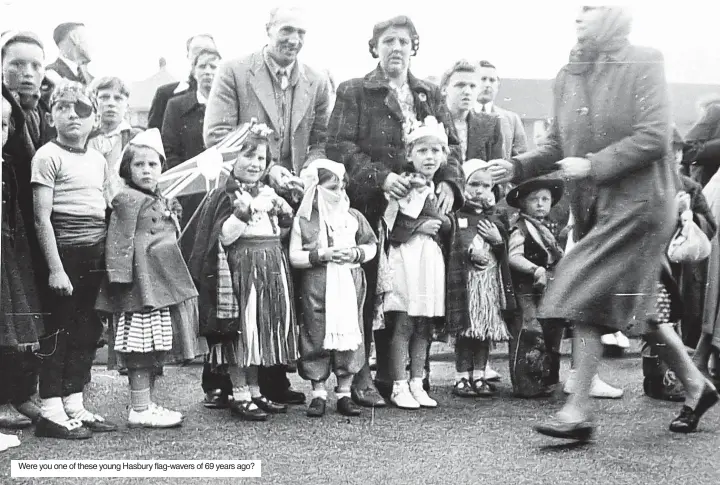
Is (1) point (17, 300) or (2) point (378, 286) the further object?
(2) point (378, 286)

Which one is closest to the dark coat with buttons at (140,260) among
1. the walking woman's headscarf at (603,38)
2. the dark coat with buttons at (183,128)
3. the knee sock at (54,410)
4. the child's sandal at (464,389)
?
the dark coat with buttons at (183,128)

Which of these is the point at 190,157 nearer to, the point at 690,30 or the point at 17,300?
the point at 17,300

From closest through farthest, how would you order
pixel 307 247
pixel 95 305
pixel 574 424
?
pixel 574 424 → pixel 95 305 → pixel 307 247

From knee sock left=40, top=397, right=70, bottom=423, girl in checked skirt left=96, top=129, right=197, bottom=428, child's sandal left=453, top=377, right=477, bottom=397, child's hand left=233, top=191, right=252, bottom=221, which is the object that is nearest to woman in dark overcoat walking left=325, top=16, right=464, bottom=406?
child's sandal left=453, top=377, right=477, bottom=397

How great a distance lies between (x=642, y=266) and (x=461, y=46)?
0.91m

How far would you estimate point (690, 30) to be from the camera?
3137 mm

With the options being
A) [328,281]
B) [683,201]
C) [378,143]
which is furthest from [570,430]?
[378,143]

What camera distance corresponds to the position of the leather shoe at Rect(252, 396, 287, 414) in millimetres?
3348

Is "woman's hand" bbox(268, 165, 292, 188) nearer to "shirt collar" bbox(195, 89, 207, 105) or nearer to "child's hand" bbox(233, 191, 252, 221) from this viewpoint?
"child's hand" bbox(233, 191, 252, 221)

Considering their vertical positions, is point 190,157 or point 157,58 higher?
point 157,58

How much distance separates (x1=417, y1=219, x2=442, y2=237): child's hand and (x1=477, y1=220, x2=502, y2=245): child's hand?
0.15 metres

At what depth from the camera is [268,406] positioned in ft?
11.0

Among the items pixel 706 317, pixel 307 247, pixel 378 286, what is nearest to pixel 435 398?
pixel 378 286

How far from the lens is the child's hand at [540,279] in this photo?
3.28 metres
